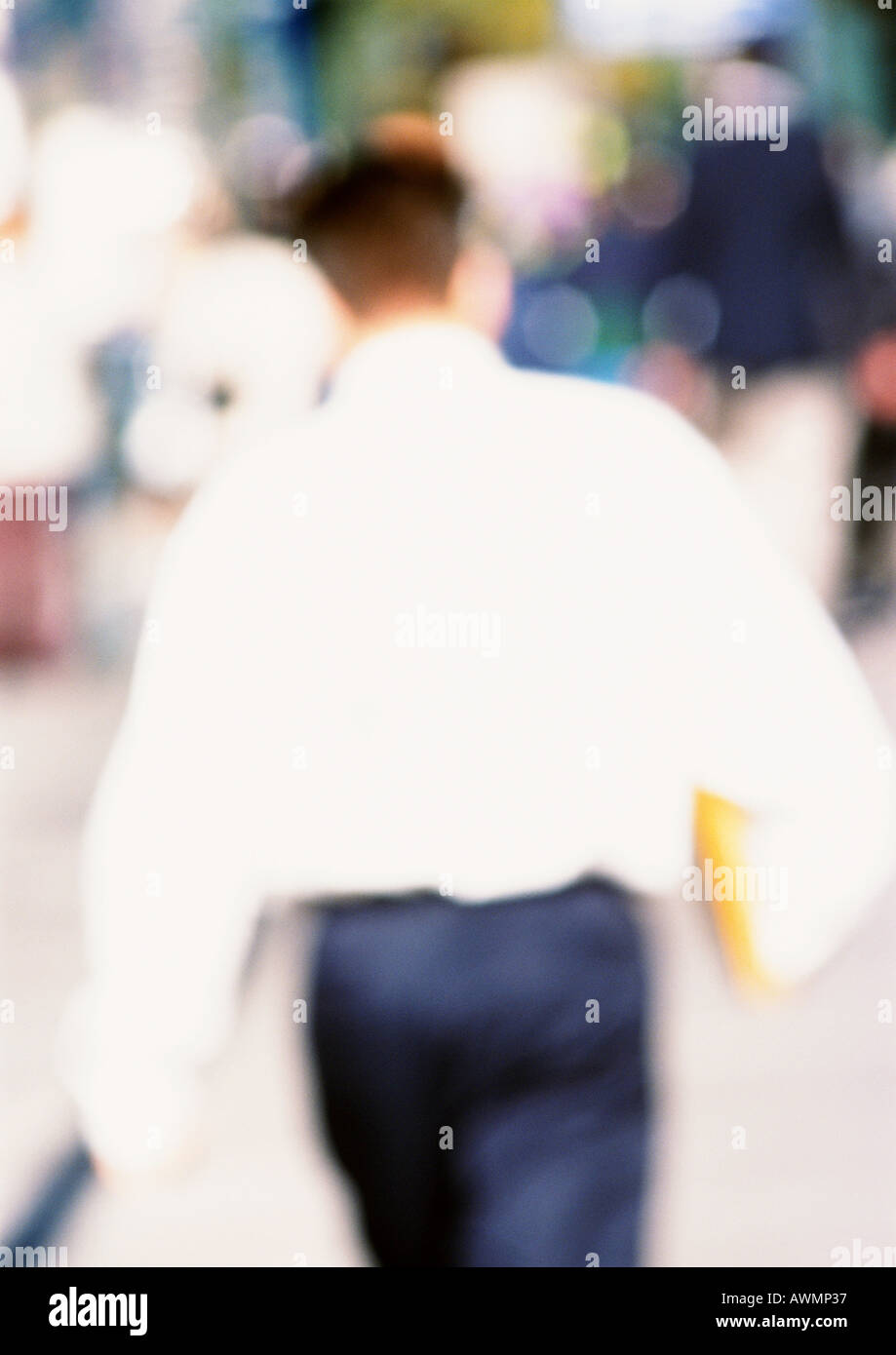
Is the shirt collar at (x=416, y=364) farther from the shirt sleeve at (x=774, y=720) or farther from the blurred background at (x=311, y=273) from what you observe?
the blurred background at (x=311, y=273)

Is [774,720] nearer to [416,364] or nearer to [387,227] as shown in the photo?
[416,364]

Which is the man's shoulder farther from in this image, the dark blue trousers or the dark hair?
the dark blue trousers

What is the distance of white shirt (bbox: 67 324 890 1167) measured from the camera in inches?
70.2

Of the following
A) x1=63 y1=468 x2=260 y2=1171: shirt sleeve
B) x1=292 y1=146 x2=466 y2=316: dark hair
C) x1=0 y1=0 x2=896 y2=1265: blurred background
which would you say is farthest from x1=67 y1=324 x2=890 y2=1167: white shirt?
x1=0 y1=0 x2=896 y2=1265: blurred background

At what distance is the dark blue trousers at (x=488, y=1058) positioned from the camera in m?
1.75

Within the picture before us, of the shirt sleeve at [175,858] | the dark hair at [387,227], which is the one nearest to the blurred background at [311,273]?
the shirt sleeve at [175,858]

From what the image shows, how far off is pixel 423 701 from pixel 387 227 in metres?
0.56

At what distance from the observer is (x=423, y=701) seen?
5.89 ft

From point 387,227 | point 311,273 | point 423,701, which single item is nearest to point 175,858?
point 423,701

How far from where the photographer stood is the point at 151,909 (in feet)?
5.87
